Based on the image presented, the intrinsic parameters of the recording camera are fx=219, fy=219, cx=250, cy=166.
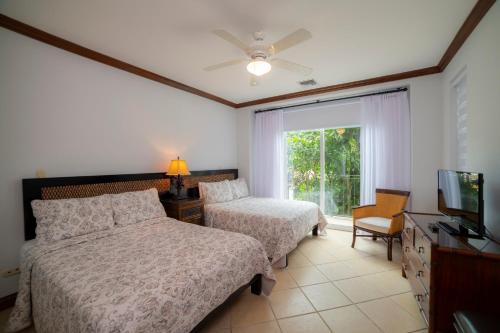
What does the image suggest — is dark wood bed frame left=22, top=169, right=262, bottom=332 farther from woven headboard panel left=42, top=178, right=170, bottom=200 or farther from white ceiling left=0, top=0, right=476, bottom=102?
white ceiling left=0, top=0, right=476, bottom=102

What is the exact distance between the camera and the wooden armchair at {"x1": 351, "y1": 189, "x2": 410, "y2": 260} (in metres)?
2.90

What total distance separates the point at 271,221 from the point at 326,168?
6.80 feet

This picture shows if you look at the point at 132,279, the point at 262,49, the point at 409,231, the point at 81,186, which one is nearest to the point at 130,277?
the point at 132,279

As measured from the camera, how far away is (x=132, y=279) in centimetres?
135

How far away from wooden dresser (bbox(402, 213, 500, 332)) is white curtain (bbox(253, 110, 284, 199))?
10.1ft

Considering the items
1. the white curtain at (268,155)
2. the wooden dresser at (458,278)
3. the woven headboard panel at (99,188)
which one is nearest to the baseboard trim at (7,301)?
the woven headboard panel at (99,188)

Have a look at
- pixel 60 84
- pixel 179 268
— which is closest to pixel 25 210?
pixel 60 84

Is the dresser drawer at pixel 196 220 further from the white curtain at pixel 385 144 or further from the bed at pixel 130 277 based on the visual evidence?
the white curtain at pixel 385 144

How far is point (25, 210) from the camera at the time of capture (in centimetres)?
208

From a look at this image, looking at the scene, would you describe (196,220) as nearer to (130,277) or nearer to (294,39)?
(130,277)

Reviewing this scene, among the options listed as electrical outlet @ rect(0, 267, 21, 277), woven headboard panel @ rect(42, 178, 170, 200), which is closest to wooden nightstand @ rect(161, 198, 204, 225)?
woven headboard panel @ rect(42, 178, 170, 200)

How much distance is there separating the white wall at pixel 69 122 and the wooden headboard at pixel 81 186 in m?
0.08

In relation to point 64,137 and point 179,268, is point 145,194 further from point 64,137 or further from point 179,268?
point 179,268

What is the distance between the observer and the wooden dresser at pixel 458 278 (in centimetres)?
138
